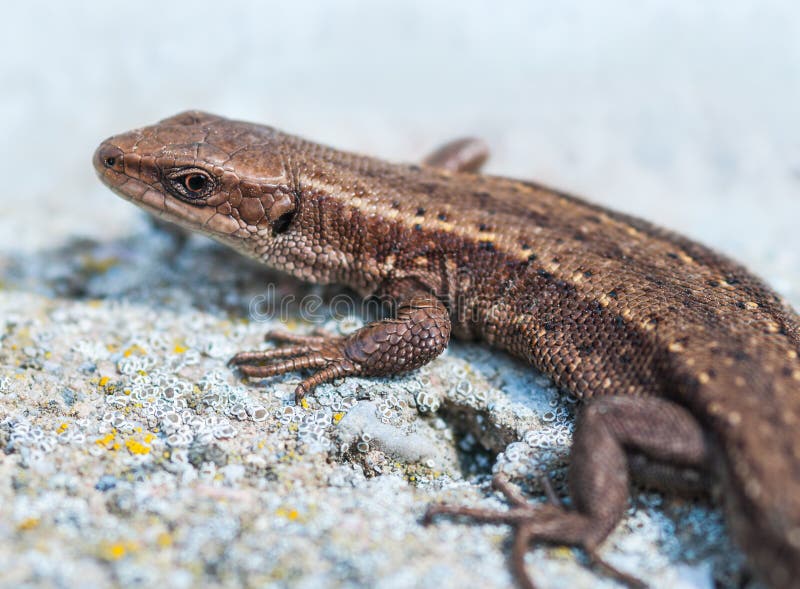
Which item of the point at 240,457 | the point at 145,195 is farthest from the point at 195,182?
the point at 240,457

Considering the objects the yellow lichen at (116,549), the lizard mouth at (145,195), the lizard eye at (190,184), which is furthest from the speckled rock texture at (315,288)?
the lizard eye at (190,184)

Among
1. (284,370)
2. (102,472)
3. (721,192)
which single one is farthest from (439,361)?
(721,192)

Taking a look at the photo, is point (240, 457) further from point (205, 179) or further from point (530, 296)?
point (530, 296)

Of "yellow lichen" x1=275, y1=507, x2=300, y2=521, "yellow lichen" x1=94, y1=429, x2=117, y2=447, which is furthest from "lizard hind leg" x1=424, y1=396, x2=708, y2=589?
"yellow lichen" x1=94, y1=429, x2=117, y2=447

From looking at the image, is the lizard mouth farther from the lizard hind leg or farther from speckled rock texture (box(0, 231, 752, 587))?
the lizard hind leg

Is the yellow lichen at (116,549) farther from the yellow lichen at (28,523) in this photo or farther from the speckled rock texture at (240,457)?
the yellow lichen at (28,523)
